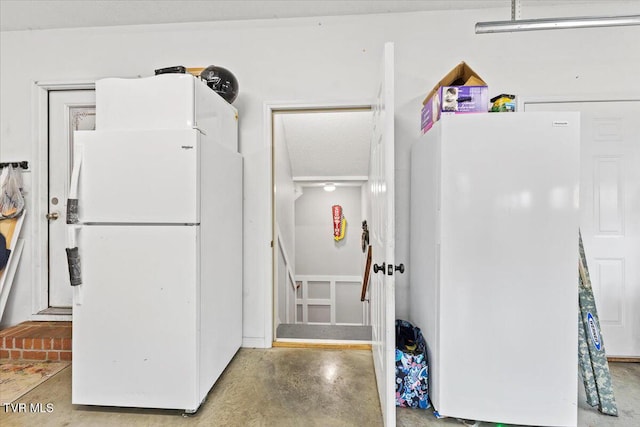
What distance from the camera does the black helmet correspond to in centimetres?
201

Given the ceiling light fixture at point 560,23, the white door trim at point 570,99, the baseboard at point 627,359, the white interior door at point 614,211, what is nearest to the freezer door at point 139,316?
the ceiling light fixture at point 560,23

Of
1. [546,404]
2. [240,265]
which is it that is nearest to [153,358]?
[240,265]

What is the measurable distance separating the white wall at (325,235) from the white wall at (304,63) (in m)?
2.63

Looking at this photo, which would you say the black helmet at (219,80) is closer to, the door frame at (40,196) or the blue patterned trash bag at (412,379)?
the door frame at (40,196)

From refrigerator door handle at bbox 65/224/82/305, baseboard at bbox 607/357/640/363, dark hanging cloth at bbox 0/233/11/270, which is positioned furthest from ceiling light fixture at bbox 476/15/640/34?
dark hanging cloth at bbox 0/233/11/270

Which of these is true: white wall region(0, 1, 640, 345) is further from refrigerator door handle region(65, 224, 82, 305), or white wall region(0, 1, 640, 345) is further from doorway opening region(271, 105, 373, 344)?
refrigerator door handle region(65, 224, 82, 305)

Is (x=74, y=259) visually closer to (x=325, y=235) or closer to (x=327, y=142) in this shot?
(x=327, y=142)

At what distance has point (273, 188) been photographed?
2.43 metres

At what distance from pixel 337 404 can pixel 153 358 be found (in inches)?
41.3

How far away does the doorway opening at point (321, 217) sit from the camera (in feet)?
11.2

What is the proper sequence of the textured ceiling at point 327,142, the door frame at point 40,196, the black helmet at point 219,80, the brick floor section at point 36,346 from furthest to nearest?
the textured ceiling at point 327,142 < the door frame at point 40,196 < the brick floor section at point 36,346 < the black helmet at point 219,80

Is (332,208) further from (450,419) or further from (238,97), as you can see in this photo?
(450,419)

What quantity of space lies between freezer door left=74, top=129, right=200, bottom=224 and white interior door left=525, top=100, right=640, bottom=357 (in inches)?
106

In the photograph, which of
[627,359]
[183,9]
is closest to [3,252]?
[183,9]
